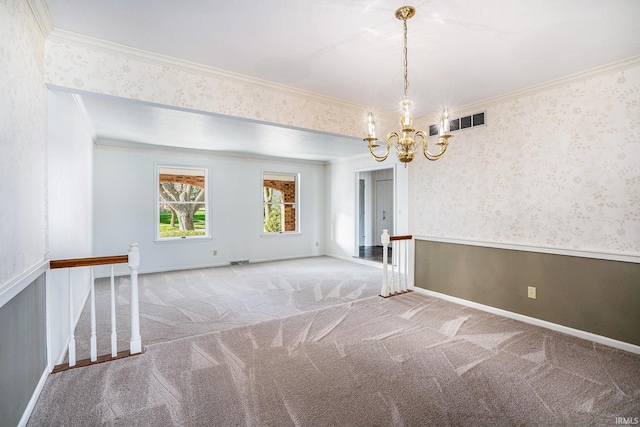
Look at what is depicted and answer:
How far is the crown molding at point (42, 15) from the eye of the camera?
1.90m

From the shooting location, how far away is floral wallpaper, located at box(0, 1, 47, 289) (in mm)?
1563

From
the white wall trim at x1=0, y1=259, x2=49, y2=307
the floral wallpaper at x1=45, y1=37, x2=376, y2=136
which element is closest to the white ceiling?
the floral wallpaper at x1=45, y1=37, x2=376, y2=136

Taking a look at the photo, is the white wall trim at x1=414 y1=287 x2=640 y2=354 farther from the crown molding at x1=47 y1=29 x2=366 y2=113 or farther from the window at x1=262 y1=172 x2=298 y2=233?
the window at x1=262 y1=172 x2=298 y2=233

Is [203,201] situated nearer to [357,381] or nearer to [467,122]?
[467,122]

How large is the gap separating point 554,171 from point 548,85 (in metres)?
0.88

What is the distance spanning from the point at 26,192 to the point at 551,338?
437 cm

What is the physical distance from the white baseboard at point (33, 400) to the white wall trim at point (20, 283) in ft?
2.37

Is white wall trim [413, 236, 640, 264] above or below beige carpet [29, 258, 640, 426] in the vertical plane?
above

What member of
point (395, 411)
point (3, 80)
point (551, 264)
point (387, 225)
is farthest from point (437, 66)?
point (387, 225)

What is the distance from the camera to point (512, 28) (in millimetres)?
2176

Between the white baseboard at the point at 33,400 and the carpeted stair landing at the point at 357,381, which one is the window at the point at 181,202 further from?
the white baseboard at the point at 33,400

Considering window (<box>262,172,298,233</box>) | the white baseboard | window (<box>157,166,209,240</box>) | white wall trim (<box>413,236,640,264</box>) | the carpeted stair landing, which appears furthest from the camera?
window (<box>262,172,298,233</box>)

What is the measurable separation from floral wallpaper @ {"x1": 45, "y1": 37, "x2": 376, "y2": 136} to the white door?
16.5 ft

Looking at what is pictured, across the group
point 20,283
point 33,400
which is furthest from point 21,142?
point 33,400
